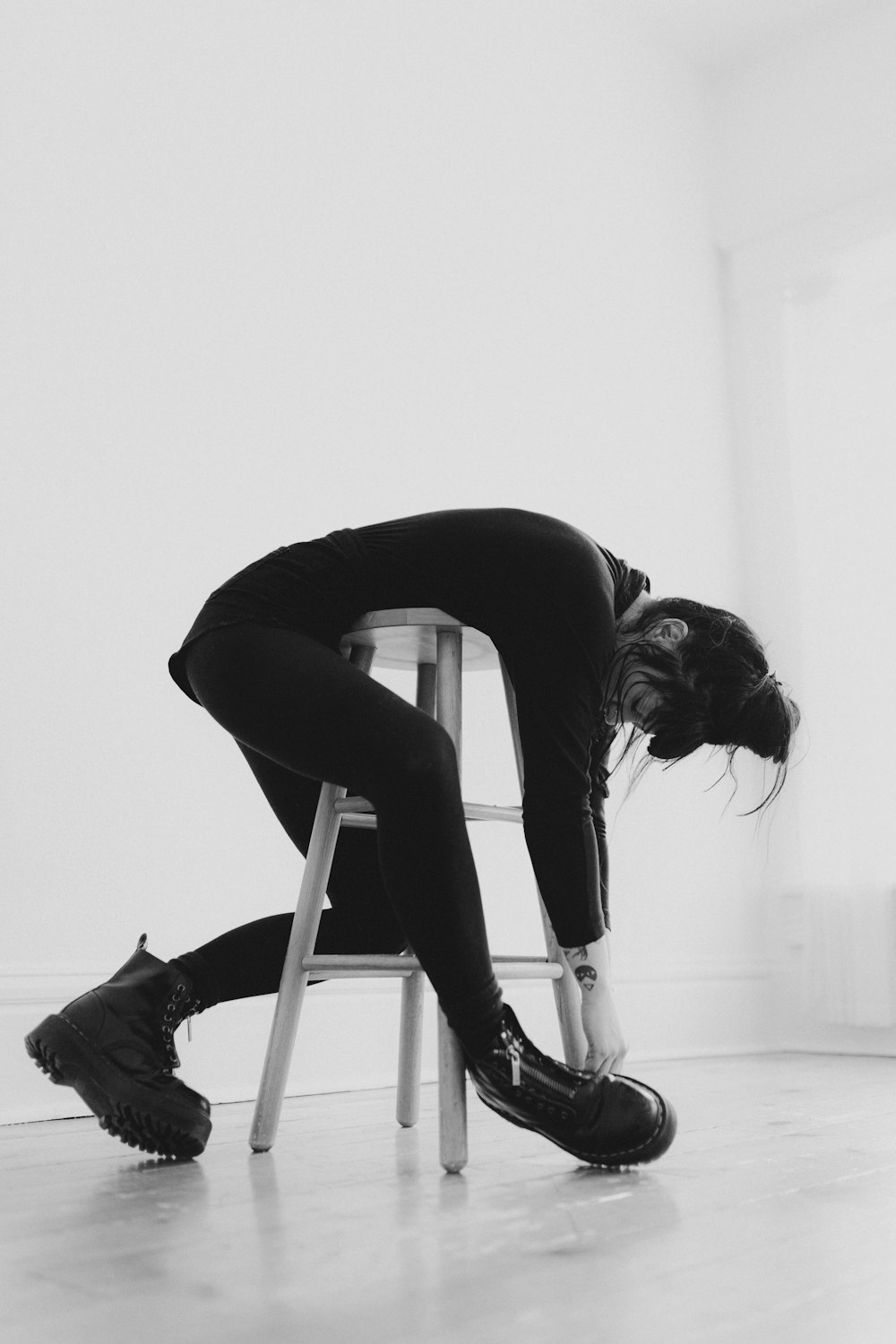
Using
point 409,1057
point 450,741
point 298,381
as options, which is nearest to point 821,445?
point 298,381

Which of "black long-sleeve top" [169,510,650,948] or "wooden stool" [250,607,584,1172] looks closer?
"black long-sleeve top" [169,510,650,948]

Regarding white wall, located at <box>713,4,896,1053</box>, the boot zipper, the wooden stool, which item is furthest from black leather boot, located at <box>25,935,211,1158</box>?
white wall, located at <box>713,4,896,1053</box>

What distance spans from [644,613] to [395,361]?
136cm

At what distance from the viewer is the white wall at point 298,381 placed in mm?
1986

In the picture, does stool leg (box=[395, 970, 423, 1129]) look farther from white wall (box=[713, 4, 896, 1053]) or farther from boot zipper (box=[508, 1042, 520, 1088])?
white wall (box=[713, 4, 896, 1053])

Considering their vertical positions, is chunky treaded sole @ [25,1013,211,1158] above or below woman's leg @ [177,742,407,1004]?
below

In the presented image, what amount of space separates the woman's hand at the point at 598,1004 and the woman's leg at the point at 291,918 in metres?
0.37

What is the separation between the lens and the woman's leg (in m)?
1.50

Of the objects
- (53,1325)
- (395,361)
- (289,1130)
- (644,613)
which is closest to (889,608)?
(395,361)

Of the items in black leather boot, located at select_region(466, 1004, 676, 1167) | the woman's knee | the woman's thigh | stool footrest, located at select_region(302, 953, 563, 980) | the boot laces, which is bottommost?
black leather boot, located at select_region(466, 1004, 676, 1167)

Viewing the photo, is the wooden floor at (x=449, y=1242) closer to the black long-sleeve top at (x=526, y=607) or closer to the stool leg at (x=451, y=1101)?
the stool leg at (x=451, y=1101)

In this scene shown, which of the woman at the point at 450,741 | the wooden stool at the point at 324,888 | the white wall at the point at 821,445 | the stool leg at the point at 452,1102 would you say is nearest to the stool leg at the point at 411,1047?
the wooden stool at the point at 324,888

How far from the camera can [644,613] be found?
143 centimetres

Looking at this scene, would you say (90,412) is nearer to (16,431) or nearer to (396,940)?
(16,431)
